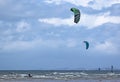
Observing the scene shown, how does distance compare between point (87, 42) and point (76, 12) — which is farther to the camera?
point (87, 42)

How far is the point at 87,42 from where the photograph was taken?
35.4 m

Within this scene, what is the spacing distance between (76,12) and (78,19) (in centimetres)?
73

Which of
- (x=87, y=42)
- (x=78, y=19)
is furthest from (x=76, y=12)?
(x=87, y=42)

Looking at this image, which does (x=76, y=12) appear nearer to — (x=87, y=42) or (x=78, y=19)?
(x=78, y=19)

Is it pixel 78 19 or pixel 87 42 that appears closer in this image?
pixel 78 19

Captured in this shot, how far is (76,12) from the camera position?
30.3 metres

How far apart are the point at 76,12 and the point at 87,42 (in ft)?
18.6

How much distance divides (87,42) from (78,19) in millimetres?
5900

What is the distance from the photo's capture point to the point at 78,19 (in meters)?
29.8
